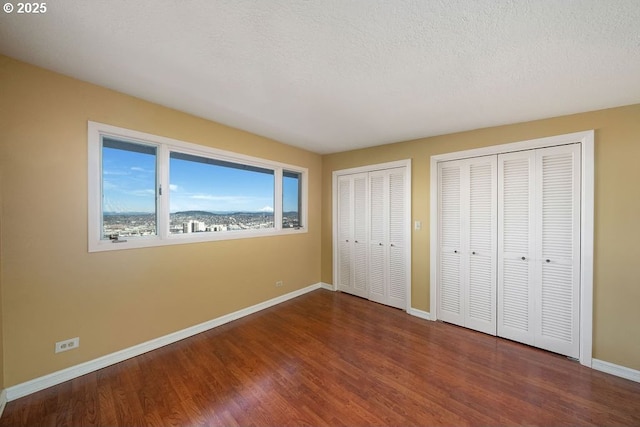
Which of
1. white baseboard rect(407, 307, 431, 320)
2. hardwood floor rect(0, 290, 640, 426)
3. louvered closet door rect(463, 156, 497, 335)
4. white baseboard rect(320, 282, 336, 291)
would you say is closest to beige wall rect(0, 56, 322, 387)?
hardwood floor rect(0, 290, 640, 426)

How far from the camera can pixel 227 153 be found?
308 centimetres

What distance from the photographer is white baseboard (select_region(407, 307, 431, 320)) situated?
3316 mm

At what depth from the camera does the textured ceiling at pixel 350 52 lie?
1267 mm

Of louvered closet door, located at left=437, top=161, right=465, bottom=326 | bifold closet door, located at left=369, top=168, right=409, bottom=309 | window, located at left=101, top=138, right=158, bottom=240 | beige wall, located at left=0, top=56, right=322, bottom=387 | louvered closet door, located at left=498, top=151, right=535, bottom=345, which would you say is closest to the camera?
beige wall, located at left=0, top=56, right=322, bottom=387

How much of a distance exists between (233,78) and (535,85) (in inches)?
94.8

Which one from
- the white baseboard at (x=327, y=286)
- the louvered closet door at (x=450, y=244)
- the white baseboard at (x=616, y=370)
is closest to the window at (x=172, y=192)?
the white baseboard at (x=327, y=286)

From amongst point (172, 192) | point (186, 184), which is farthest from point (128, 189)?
point (186, 184)

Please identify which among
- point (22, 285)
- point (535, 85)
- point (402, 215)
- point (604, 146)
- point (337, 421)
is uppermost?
point (535, 85)

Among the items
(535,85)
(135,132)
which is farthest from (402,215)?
(135,132)

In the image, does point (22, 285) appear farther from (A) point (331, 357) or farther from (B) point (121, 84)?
(A) point (331, 357)

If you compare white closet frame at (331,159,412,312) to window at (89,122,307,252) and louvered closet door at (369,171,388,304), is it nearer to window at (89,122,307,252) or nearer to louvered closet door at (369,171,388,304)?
louvered closet door at (369,171,388,304)

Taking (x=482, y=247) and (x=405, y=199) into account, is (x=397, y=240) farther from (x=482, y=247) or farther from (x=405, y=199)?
(x=482, y=247)

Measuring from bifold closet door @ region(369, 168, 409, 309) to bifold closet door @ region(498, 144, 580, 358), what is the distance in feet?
3.86

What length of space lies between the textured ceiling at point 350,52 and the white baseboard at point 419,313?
8.36ft
